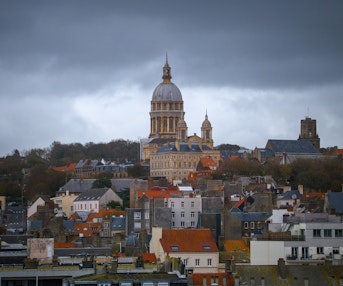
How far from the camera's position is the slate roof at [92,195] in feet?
527

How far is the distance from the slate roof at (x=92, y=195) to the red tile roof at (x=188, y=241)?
80938 millimetres

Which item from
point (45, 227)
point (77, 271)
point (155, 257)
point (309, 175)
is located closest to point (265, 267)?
point (77, 271)

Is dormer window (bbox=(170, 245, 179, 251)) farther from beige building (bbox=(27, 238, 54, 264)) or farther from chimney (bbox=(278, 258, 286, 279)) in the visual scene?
chimney (bbox=(278, 258, 286, 279))

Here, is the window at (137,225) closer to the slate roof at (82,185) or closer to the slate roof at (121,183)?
the slate roof at (121,183)

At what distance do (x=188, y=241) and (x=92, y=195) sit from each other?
84.9m

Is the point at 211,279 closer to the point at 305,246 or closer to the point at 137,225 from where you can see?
the point at 305,246

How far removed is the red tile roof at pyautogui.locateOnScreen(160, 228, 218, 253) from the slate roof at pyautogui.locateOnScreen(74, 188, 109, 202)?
3187 inches

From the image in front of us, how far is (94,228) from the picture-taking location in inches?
4877

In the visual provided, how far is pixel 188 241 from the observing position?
78250 mm

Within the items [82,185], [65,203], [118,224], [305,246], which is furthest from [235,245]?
[82,185]

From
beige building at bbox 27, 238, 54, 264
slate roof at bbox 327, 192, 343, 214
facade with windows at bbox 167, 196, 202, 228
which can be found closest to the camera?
beige building at bbox 27, 238, 54, 264

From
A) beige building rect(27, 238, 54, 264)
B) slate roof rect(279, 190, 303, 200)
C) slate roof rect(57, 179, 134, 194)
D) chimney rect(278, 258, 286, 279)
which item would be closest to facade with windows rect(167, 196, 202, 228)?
slate roof rect(279, 190, 303, 200)

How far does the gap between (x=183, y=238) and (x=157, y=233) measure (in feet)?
8.43

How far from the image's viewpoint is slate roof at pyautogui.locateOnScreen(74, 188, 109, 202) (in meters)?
161
